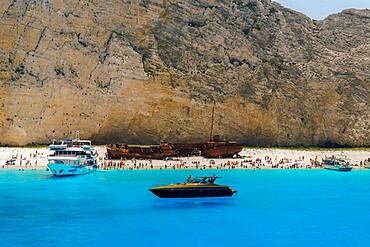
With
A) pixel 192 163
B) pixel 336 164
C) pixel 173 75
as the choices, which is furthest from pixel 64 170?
pixel 336 164

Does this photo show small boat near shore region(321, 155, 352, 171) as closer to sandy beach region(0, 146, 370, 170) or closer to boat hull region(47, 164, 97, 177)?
sandy beach region(0, 146, 370, 170)

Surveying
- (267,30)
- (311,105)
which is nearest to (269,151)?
(311,105)

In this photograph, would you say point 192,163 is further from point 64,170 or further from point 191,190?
point 191,190

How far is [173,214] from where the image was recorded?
2334cm

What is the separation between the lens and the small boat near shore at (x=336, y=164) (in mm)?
45963

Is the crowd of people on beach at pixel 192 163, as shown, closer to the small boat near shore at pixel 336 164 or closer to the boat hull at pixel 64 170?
the small boat near shore at pixel 336 164

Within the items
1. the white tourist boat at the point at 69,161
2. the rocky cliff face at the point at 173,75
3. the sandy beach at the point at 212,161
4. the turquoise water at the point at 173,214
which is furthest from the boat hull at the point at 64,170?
the rocky cliff face at the point at 173,75

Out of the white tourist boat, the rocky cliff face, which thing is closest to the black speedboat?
the white tourist boat

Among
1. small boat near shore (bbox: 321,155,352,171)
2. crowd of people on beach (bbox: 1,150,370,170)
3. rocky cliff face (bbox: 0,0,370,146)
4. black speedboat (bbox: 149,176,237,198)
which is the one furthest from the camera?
rocky cliff face (bbox: 0,0,370,146)

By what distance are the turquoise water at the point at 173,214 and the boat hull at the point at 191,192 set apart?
15.4 inches

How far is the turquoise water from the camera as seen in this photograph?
60.2 ft

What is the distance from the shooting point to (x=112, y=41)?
188ft

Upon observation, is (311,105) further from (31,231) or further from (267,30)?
(31,231)

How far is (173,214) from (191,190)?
13.9 feet
